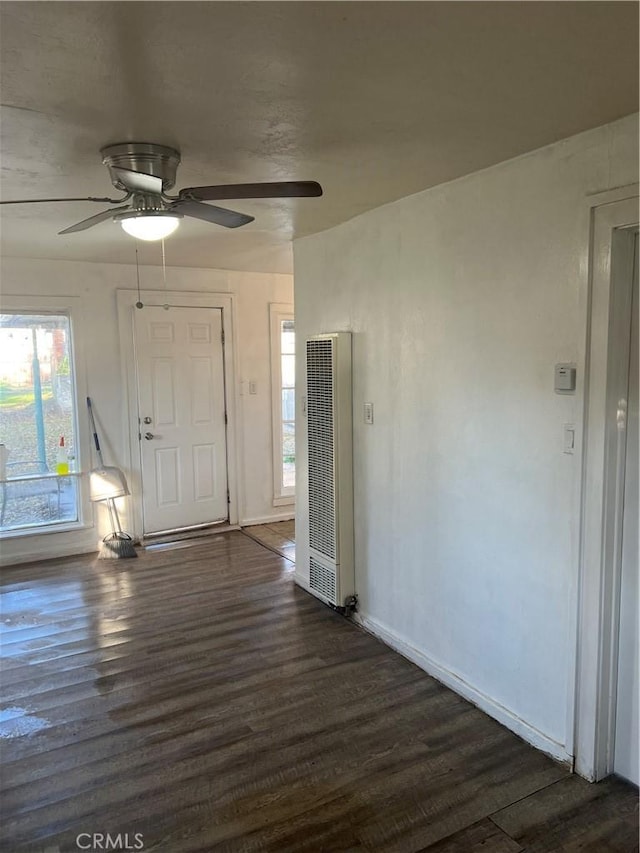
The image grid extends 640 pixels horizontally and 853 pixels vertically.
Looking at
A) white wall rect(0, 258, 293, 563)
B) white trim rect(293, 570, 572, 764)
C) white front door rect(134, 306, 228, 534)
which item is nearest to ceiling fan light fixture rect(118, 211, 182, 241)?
white trim rect(293, 570, 572, 764)

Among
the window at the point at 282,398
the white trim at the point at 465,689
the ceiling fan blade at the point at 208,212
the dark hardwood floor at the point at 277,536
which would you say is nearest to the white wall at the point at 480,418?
the white trim at the point at 465,689

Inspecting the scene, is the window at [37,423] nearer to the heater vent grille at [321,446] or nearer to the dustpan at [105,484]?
the dustpan at [105,484]

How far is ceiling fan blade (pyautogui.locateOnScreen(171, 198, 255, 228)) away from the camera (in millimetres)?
2219

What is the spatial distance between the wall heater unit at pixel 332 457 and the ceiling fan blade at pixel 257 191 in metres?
1.45

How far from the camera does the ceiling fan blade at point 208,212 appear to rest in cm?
222

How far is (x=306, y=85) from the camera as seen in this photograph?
171 centimetres

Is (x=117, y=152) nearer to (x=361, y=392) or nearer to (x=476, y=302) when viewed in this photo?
(x=476, y=302)

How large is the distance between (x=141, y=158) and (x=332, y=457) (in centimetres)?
194

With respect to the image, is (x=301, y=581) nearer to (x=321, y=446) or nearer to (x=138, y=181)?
(x=321, y=446)

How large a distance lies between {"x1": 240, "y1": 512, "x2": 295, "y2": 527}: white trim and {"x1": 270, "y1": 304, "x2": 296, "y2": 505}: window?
0.41 ft

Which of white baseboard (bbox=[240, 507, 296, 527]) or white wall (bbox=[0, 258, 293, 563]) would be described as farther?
white baseboard (bbox=[240, 507, 296, 527])

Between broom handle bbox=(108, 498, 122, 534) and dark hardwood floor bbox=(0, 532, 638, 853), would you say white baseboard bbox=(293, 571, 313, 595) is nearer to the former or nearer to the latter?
dark hardwood floor bbox=(0, 532, 638, 853)

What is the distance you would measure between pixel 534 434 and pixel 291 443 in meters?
3.72

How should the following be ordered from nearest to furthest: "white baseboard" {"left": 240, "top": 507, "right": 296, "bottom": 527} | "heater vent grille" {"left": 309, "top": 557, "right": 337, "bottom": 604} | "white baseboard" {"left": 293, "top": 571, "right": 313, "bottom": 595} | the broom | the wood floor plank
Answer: the wood floor plank → "heater vent grille" {"left": 309, "top": 557, "right": 337, "bottom": 604} → "white baseboard" {"left": 293, "top": 571, "right": 313, "bottom": 595} → the broom → "white baseboard" {"left": 240, "top": 507, "right": 296, "bottom": 527}
